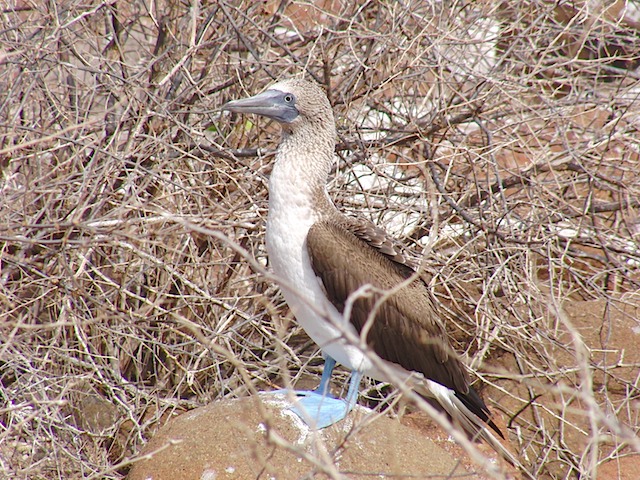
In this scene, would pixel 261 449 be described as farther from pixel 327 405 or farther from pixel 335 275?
pixel 335 275

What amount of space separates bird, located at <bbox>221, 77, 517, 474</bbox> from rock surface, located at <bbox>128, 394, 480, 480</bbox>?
166 mm

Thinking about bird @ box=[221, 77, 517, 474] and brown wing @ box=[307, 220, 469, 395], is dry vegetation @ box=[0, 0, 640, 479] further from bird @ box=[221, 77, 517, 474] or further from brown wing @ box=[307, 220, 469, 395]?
brown wing @ box=[307, 220, 469, 395]

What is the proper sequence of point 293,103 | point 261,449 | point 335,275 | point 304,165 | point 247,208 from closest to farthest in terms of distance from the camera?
point 261,449, point 335,275, point 304,165, point 293,103, point 247,208

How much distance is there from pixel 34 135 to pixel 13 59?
1.42 feet

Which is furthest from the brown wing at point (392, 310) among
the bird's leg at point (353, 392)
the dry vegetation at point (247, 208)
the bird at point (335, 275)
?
the dry vegetation at point (247, 208)

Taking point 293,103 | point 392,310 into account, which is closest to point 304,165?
point 293,103

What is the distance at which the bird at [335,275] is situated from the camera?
396 centimetres

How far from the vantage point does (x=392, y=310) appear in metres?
4.19

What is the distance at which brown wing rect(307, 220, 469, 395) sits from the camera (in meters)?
3.98

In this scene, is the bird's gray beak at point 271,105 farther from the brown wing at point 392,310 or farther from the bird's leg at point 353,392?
the bird's leg at point 353,392

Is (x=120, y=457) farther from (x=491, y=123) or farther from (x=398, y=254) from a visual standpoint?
(x=491, y=123)

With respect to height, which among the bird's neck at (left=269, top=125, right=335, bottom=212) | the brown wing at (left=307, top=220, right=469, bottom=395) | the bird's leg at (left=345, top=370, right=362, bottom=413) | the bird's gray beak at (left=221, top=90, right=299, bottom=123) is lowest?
the bird's leg at (left=345, top=370, right=362, bottom=413)

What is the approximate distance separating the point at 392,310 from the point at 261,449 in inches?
38.6

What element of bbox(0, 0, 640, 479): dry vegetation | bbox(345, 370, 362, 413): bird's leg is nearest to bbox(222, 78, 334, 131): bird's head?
bbox(0, 0, 640, 479): dry vegetation
